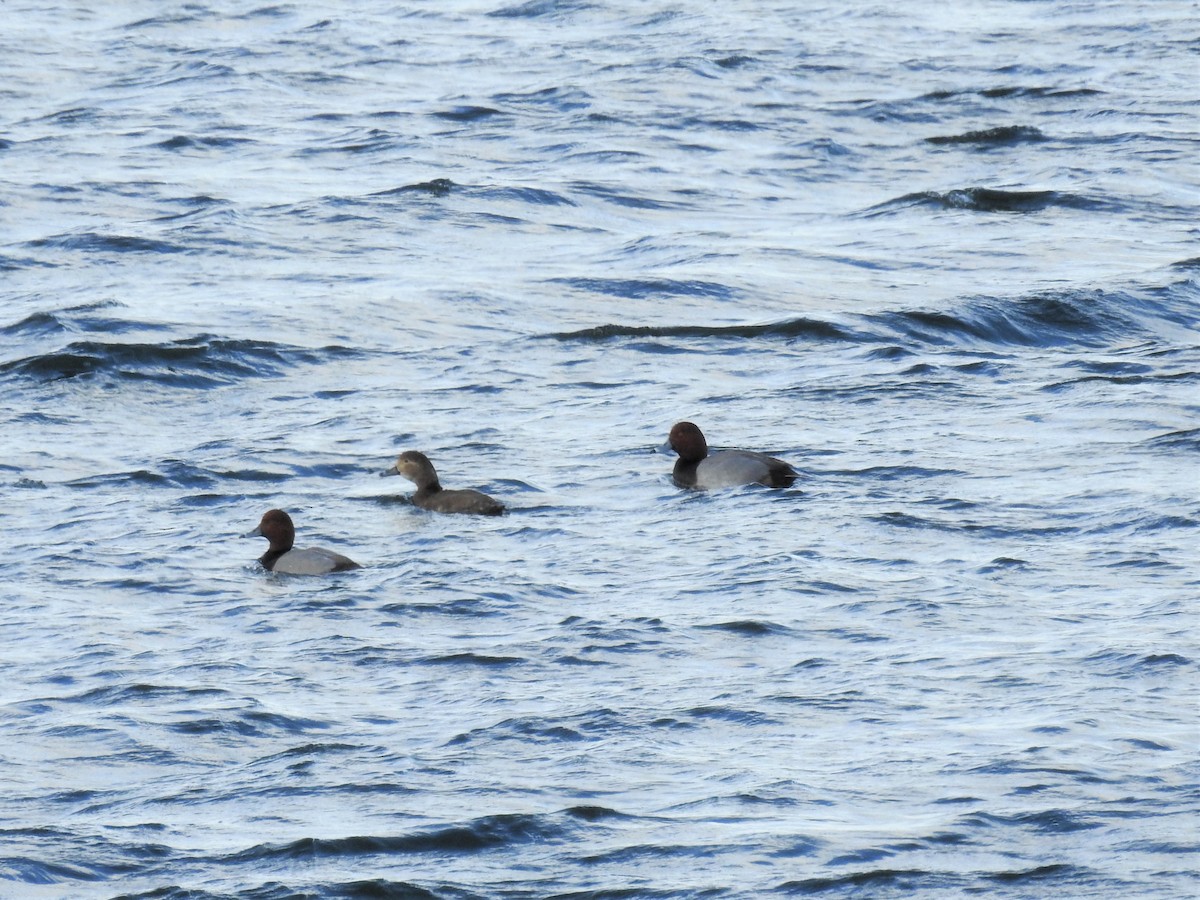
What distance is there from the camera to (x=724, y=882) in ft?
28.4

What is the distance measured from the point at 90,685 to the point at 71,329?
7.79 meters

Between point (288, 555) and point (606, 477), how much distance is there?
2713 mm

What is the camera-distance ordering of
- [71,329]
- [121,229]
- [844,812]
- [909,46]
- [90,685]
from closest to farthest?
[844,812]
[90,685]
[71,329]
[121,229]
[909,46]

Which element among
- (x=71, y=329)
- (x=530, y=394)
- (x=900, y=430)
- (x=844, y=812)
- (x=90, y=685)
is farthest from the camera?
(x=71, y=329)

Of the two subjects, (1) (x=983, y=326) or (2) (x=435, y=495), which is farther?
(1) (x=983, y=326)

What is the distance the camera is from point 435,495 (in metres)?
14.0

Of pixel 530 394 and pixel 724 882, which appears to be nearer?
pixel 724 882

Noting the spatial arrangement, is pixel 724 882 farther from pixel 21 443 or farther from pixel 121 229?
pixel 121 229

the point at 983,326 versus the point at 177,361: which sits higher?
the point at 177,361

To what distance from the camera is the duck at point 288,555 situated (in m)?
12.5

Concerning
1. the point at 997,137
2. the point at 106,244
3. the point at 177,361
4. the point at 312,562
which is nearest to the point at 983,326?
the point at 177,361

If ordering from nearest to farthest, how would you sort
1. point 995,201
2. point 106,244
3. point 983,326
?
point 983,326 → point 106,244 → point 995,201

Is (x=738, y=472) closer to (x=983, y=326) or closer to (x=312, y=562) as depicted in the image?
(x=312, y=562)

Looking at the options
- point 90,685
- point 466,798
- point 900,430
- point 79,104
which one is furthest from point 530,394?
point 79,104
